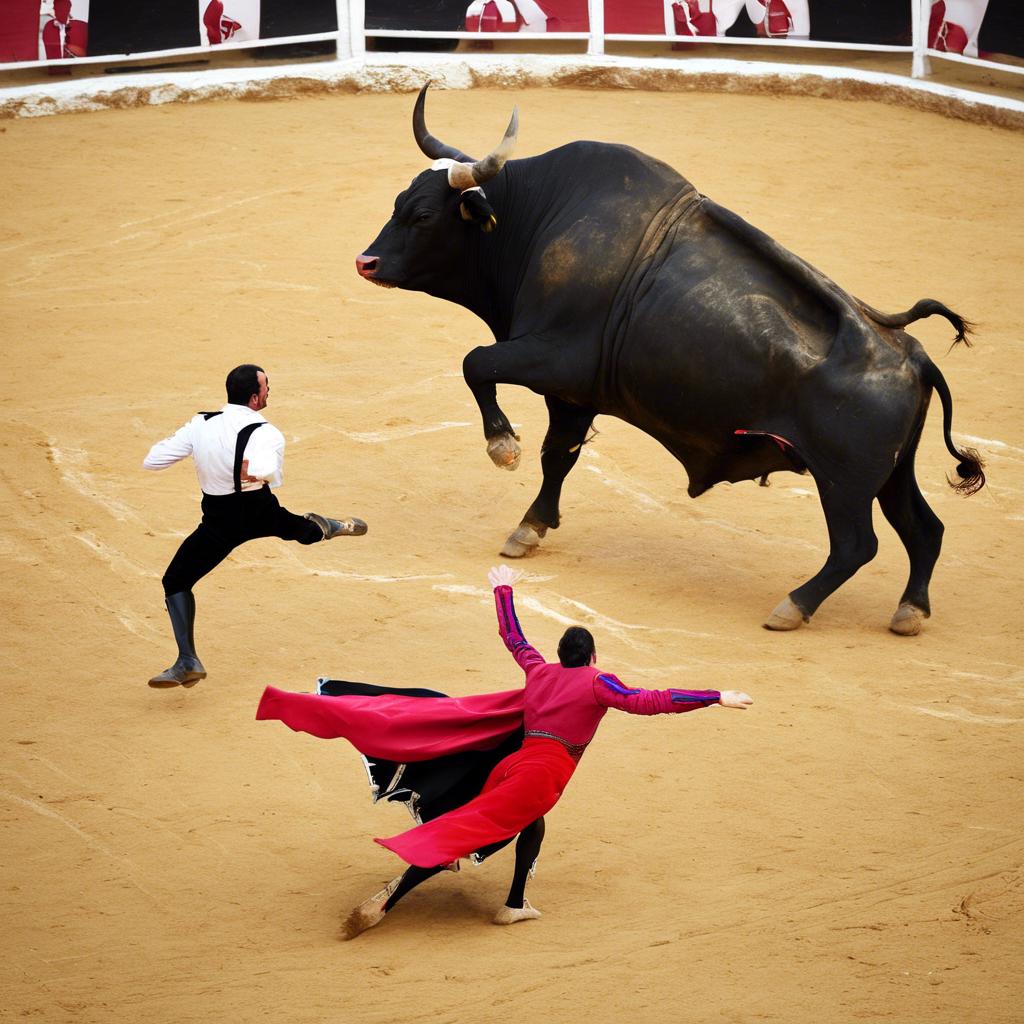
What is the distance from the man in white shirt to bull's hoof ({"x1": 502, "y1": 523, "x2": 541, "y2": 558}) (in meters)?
2.14

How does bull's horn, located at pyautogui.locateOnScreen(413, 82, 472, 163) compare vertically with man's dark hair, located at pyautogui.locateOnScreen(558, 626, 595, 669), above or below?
above

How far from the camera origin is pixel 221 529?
7.83 meters

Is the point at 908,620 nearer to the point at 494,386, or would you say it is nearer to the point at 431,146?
the point at 494,386

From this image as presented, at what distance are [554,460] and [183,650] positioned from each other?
121 inches

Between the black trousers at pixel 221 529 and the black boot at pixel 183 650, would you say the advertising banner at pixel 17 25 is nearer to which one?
the black trousers at pixel 221 529

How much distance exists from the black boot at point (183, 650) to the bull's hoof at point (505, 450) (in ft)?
7.30

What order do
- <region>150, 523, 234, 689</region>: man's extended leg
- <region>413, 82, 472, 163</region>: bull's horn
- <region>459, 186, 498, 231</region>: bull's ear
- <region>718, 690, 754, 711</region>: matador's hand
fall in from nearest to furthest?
<region>718, 690, 754, 711</region>: matador's hand, <region>150, 523, 234, 689</region>: man's extended leg, <region>459, 186, 498, 231</region>: bull's ear, <region>413, 82, 472, 163</region>: bull's horn

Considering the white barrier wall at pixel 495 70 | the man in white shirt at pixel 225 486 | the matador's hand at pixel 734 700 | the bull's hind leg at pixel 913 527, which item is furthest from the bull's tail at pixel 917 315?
the white barrier wall at pixel 495 70

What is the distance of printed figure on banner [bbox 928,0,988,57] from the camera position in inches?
734

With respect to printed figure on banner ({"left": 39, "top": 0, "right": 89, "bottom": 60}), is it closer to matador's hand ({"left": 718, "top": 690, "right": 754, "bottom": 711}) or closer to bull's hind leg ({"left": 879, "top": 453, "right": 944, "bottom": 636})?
bull's hind leg ({"left": 879, "top": 453, "right": 944, "bottom": 636})

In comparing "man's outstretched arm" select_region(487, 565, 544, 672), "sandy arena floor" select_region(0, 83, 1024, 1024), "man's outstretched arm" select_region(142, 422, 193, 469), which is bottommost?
"sandy arena floor" select_region(0, 83, 1024, 1024)

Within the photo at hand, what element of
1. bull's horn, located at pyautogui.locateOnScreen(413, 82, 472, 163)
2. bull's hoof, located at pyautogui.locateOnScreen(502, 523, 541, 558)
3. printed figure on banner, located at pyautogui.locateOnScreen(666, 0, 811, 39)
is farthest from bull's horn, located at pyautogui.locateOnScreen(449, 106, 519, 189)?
printed figure on banner, located at pyautogui.locateOnScreen(666, 0, 811, 39)

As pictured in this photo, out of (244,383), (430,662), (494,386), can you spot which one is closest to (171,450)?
(244,383)

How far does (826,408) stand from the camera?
884 centimetres
